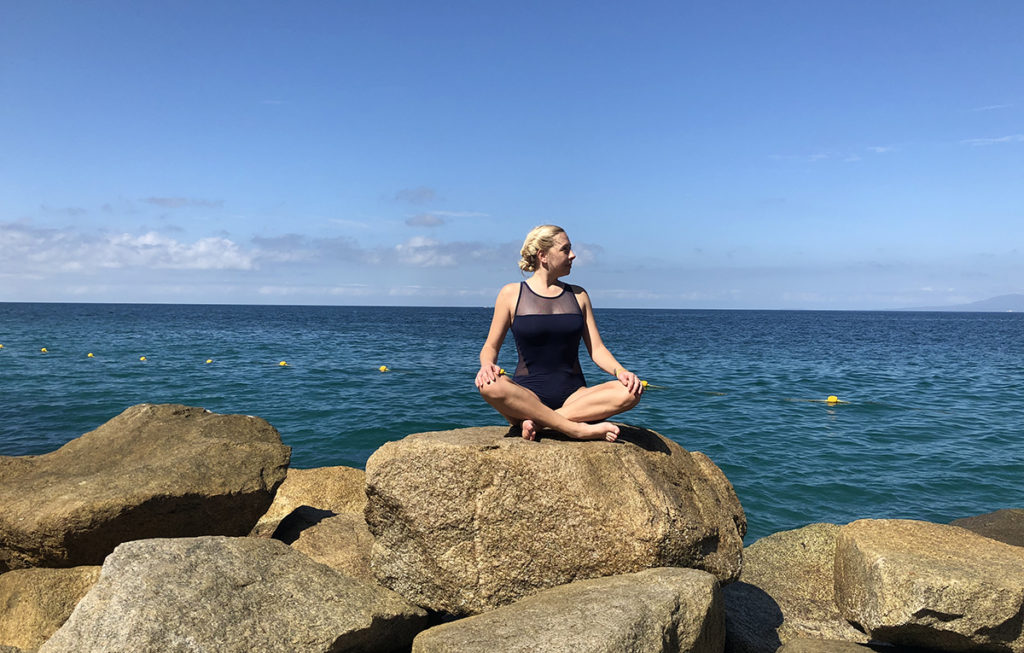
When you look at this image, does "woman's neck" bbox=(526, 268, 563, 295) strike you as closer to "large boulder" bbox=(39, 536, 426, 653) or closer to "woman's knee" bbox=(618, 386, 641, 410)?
"woman's knee" bbox=(618, 386, 641, 410)

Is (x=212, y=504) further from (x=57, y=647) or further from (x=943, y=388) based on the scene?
(x=943, y=388)

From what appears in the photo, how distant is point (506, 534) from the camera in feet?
16.8

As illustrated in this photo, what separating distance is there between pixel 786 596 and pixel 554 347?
11.7 ft

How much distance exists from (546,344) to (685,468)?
1.70 m

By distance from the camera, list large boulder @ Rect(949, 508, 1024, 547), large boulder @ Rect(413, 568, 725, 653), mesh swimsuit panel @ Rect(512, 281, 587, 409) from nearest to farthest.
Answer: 1. large boulder @ Rect(413, 568, 725, 653)
2. mesh swimsuit panel @ Rect(512, 281, 587, 409)
3. large boulder @ Rect(949, 508, 1024, 547)

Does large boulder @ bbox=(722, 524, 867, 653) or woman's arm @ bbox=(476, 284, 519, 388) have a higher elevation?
woman's arm @ bbox=(476, 284, 519, 388)

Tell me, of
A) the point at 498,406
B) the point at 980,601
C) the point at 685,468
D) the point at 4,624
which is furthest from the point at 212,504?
the point at 980,601

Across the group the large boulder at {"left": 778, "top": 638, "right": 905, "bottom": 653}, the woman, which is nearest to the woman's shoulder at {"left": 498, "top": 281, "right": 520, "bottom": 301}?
the woman

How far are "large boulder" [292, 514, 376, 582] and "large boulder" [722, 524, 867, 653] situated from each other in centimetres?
348

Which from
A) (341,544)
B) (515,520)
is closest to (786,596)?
(515,520)

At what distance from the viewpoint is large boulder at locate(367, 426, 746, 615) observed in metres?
5.03

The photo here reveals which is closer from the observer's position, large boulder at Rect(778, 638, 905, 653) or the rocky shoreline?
the rocky shoreline

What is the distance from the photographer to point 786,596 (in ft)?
22.0

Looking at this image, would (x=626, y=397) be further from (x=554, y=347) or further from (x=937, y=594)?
(x=937, y=594)
